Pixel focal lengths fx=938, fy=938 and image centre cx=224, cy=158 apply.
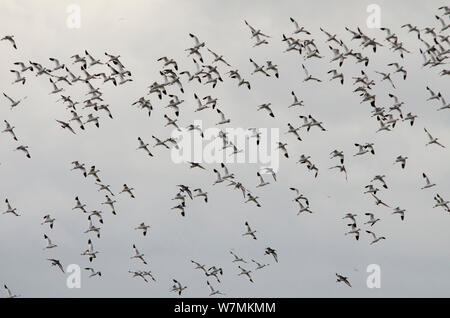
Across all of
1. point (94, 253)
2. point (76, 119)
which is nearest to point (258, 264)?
point (94, 253)

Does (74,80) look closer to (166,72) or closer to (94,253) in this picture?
(166,72)

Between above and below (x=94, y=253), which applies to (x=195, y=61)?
above
